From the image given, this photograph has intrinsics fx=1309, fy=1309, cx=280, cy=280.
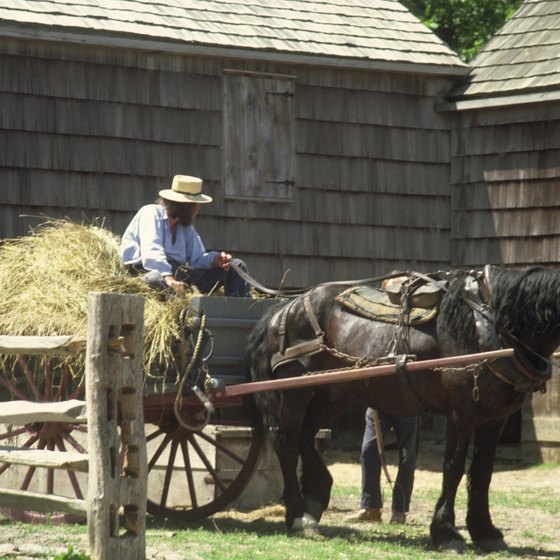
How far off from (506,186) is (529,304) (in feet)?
24.1

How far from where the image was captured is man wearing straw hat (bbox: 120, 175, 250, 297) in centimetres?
935

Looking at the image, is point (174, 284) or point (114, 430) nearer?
point (114, 430)

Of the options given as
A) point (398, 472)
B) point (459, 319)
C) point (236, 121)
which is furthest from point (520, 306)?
point (236, 121)

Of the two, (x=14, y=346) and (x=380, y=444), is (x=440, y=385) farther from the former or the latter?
(x=14, y=346)

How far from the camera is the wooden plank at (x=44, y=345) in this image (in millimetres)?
7324

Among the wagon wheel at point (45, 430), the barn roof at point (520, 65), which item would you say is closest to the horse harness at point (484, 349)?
the wagon wheel at point (45, 430)

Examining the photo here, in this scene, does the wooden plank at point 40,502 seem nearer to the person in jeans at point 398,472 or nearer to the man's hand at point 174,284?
the man's hand at point 174,284

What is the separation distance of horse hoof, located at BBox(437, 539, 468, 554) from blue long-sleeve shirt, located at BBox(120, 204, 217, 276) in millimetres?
2646

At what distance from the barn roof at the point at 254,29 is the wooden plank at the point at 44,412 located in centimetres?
615

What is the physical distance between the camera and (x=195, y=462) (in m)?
10.4

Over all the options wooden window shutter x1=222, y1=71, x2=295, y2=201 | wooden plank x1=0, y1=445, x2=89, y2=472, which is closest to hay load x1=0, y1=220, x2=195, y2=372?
wooden plank x1=0, y1=445, x2=89, y2=472

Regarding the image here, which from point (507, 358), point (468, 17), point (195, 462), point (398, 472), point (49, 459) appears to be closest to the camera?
point (49, 459)

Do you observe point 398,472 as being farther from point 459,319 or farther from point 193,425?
point 459,319

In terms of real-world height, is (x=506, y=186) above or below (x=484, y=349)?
above
